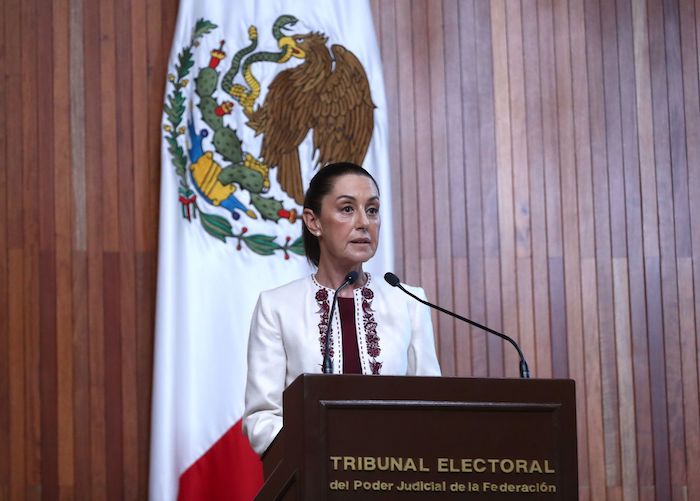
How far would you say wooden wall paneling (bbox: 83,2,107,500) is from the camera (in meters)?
3.88

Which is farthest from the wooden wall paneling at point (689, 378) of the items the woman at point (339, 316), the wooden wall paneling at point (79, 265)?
the wooden wall paneling at point (79, 265)

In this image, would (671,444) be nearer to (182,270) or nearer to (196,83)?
(182,270)

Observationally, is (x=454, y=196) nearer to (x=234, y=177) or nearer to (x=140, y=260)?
(x=234, y=177)

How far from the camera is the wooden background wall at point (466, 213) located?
12.8 ft

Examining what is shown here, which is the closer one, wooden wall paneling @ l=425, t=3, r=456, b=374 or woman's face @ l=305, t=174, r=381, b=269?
woman's face @ l=305, t=174, r=381, b=269

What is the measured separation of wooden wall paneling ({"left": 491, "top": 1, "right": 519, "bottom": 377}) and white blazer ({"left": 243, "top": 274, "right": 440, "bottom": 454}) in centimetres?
142

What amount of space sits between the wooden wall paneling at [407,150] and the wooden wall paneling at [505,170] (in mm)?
368

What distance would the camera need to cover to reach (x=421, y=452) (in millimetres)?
1899

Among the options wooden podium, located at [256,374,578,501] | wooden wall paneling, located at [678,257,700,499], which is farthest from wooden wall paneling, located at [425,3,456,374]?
wooden podium, located at [256,374,578,501]

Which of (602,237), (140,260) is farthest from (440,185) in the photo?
(140,260)

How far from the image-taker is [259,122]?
397cm

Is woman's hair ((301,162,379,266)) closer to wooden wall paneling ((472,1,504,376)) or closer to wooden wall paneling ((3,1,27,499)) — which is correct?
wooden wall paneling ((472,1,504,376))

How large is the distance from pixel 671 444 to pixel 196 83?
8.47ft

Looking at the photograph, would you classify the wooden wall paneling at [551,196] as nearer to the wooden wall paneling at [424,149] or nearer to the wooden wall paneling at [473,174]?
the wooden wall paneling at [473,174]
